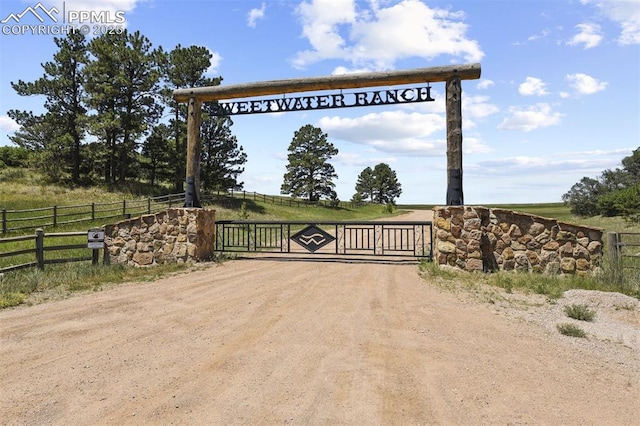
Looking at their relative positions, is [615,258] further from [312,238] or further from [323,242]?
[312,238]

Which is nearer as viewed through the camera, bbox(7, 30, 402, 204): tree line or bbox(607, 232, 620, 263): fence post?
bbox(607, 232, 620, 263): fence post

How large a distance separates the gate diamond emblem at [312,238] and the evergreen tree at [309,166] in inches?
1652

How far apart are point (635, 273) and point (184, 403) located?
31.6ft

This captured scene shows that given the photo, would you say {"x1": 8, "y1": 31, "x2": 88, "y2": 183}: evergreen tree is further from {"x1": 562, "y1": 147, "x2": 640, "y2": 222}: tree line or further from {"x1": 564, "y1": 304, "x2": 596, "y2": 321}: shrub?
{"x1": 562, "y1": 147, "x2": 640, "y2": 222}: tree line

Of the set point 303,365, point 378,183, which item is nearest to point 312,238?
point 303,365

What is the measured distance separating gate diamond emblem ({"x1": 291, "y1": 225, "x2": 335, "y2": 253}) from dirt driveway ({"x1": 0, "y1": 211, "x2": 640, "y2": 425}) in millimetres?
5032

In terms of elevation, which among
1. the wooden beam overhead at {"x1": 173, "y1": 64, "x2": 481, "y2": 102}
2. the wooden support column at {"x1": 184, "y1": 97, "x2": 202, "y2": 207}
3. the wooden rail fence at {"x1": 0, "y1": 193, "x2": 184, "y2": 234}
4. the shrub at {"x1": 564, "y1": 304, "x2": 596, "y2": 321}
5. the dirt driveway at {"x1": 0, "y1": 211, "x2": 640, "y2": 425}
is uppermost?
the wooden beam overhead at {"x1": 173, "y1": 64, "x2": 481, "y2": 102}

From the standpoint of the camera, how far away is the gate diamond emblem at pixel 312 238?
12227 mm

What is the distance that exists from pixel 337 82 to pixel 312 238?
4.94 m

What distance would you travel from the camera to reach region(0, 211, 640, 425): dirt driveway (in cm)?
337

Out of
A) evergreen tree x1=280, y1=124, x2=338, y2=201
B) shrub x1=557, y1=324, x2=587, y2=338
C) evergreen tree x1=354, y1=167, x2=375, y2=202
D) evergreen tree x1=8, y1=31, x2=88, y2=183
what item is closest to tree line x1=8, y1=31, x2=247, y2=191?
evergreen tree x1=8, y1=31, x2=88, y2=183

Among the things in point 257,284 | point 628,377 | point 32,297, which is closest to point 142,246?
point 32,297

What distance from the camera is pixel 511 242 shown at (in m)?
9.41

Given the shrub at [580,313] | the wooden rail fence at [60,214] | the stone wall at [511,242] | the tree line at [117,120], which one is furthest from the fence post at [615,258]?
the tree line at [117,120]
